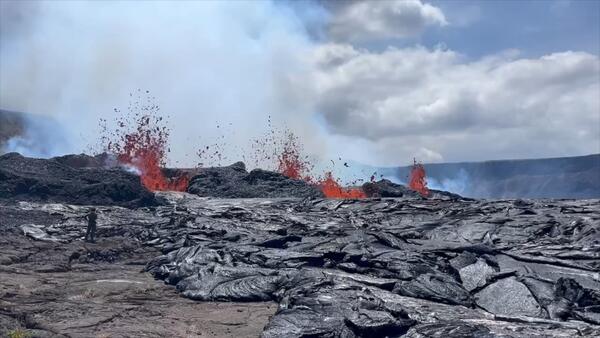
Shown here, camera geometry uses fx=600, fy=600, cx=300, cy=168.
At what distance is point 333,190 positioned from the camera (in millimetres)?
39531

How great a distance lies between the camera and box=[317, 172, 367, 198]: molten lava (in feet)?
125

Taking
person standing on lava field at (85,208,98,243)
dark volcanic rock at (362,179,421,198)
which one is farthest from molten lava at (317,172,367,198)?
person standing on lava field at (85,208,98,243)

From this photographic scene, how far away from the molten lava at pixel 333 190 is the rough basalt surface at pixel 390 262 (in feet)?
42.7

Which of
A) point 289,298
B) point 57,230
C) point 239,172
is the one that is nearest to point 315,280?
point 289,298

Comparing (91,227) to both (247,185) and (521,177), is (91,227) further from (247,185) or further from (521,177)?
(521,177)

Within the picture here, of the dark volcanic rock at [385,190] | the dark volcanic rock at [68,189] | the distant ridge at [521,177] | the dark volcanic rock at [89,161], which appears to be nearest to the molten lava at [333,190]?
the dark volcanic rock at [385,190]

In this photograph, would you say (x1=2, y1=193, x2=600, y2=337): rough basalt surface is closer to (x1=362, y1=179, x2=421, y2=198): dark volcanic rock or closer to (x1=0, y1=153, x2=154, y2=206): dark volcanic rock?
(x1=0, y1=153, x2=154, y2=206): dark volcanic rock

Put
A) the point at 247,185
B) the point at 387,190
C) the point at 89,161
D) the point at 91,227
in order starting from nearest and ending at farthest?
the point at 91,227 → the point at 387,190 → the point at 247,185 → the point at 89,161

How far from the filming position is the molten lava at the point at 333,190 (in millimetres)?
38153

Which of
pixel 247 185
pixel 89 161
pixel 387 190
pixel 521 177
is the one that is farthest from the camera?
pixel 521 177

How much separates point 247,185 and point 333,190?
648 cm

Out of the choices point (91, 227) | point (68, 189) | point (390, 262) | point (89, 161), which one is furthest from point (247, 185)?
point (390, 262)

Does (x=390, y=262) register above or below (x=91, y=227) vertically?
below

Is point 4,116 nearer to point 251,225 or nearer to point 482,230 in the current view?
point 251,225
